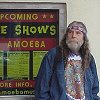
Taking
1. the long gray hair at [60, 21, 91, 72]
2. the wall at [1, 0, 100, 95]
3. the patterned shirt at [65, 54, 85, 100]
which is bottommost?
the patterned shirt at [65, 54, 85, 100]

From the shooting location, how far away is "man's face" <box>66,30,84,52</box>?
152 inches

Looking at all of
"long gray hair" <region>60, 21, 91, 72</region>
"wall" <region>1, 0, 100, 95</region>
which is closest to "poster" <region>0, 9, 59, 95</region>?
"wall" <region>1, 0, 100, 95</region>

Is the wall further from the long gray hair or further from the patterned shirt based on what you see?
the patterned shirt

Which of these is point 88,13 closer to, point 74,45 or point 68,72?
point 74,45

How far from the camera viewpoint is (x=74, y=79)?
3.90 metres

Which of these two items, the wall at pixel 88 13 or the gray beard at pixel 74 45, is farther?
the wall at pixel 88 13

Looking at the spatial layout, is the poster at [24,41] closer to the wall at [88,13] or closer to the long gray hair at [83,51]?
the wall at [88,13]

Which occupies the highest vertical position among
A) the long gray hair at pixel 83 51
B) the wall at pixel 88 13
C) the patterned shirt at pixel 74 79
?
the wall at pixel 88 13

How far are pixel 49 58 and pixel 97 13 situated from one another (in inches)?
48.9

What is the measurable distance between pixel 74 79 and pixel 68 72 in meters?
0.10

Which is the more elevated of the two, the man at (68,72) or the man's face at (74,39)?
the man's face at (74,39)

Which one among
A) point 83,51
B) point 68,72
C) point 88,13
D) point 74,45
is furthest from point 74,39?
point 88,13

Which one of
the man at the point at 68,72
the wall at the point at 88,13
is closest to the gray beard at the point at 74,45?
the man at the point at 68,72

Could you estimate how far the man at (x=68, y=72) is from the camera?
3836mm
